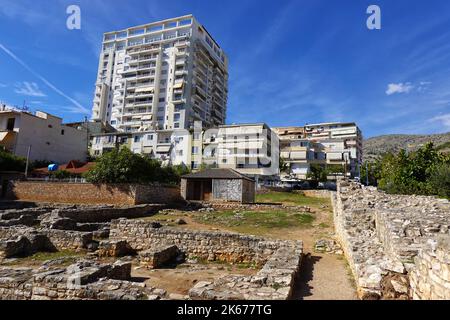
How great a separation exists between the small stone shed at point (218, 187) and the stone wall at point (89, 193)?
232cm

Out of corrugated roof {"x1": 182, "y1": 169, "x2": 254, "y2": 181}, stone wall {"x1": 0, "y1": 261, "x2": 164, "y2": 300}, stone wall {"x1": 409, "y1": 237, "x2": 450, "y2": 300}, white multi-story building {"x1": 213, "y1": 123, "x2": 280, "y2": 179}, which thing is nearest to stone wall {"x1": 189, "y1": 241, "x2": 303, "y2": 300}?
stone wall {"x1": 0, "y1": 261, "x2": 164, "y2": 300}

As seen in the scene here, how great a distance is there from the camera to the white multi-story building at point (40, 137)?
145 ft

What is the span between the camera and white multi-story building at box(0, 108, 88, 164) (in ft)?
145

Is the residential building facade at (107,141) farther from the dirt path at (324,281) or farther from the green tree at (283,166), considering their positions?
the dirt path at (324,281)

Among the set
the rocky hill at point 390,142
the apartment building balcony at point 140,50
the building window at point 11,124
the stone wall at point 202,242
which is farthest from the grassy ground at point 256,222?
the rocky hill at point 390,142

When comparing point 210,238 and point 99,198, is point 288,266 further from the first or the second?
point 99,198

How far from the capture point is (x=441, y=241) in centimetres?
437

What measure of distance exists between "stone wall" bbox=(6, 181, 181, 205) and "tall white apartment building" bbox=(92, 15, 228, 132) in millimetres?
37332

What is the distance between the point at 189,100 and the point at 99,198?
48.1m

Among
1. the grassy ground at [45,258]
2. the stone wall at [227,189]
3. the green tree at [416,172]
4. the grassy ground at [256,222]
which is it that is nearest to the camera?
the grassy ground at [45,258]

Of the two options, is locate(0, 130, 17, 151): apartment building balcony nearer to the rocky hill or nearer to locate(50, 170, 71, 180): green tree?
locate(50, 170, 71, 180): green tree

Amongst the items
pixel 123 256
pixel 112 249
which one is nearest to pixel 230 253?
pixel 123 256

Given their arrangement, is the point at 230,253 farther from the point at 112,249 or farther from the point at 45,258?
the point at 45,258

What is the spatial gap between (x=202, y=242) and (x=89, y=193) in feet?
70.3
